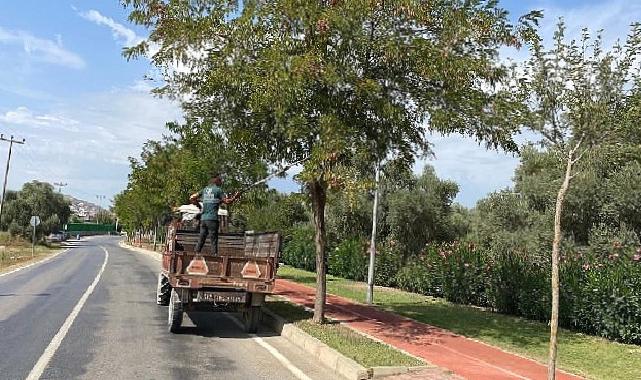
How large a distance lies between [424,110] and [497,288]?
689 cm

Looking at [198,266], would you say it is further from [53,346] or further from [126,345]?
[53,346]

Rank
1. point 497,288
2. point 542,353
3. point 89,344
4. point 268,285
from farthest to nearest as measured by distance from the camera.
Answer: point 497,288 < point 268,285 < point 542,353 < point 89,344

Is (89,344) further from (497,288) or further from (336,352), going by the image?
(497,288)

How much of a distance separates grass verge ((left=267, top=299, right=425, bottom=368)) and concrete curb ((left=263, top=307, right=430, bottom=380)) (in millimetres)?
117

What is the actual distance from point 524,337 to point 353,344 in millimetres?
4293

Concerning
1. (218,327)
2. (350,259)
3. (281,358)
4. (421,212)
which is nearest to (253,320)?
(218,327)

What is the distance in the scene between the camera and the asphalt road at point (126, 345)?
786cm

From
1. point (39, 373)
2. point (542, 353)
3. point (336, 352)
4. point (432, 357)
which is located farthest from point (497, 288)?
point (39, 373)

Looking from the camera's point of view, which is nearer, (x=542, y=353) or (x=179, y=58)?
(x=542, y=353)

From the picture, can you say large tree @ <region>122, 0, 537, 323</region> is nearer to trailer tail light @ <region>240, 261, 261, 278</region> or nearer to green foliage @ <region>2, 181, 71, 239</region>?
Answer: trailer tail light @ <region>240, 261, 261, 278</region>

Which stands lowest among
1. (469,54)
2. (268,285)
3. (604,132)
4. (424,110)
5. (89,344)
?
(89,344)

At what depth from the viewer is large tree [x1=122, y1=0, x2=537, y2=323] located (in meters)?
10.0

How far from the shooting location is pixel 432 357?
927cm

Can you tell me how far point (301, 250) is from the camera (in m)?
34.8
